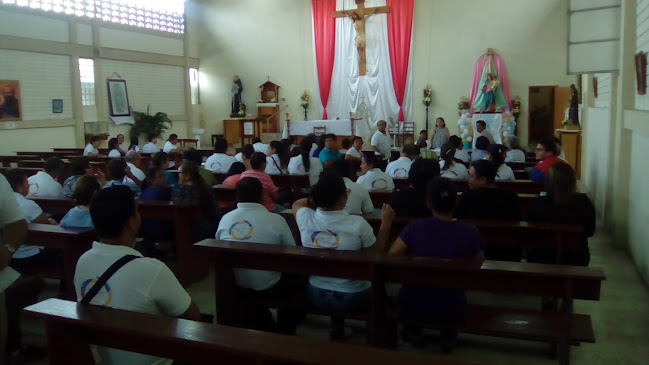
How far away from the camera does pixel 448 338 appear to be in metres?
3.21

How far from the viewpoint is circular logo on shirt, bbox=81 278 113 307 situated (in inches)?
78.5

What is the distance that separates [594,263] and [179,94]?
1398 cm

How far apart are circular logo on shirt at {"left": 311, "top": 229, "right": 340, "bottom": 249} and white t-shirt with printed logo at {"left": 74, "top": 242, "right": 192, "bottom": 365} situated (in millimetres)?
1076

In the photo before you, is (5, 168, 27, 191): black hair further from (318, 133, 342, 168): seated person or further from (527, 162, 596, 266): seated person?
(318, 133, 342, 168): seated person

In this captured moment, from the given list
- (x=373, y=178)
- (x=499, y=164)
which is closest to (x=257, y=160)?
(x=373, y=178)

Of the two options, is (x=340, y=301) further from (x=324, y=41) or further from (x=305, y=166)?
(x=324, y=41)

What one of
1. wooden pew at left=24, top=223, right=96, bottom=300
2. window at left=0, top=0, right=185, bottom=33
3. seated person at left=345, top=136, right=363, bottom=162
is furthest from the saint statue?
wooden pew at left=24, top=223, right=96, bottom=300

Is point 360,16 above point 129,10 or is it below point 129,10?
below

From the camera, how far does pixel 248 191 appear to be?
3248 mm

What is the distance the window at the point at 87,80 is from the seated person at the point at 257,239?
12225 millimetres

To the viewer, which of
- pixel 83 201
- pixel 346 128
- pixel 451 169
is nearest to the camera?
pixel 83 201

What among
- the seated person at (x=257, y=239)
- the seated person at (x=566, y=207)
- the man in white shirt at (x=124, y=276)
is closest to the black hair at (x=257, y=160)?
the seated person at (x=257, y=239)

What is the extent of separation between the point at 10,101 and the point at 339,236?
11518 millimetres

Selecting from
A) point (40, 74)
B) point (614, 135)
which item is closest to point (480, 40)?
point (614, 135)
